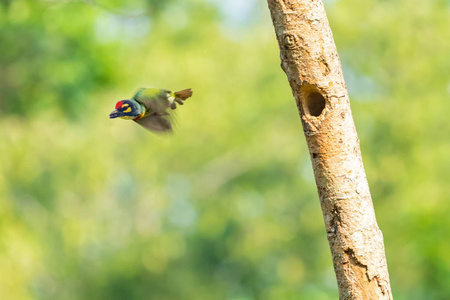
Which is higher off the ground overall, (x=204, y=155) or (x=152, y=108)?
(x=204, y=155)

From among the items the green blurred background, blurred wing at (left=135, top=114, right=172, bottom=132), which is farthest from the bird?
the green blurred background

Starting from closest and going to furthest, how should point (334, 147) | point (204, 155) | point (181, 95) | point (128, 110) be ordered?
point (334, 147) < point (128, 110) < point (181, 95) < point (204, 155)

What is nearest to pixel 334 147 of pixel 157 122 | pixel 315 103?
pixel 315 103

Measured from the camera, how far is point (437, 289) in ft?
37.2

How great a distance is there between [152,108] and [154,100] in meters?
0.03

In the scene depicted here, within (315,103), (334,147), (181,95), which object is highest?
(181,95)

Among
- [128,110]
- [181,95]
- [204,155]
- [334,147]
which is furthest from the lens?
[204,155]

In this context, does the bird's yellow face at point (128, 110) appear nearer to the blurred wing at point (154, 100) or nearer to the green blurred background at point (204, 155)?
the blurred wing at point (154, 100)

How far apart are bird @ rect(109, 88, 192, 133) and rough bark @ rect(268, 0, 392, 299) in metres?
0.49

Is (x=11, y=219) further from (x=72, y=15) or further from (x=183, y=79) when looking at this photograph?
(x=183, y=79)

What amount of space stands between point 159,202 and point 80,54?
13.0 feet

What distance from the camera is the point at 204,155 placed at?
13.2 metres

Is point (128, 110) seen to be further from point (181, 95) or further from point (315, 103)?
point (315, 103)

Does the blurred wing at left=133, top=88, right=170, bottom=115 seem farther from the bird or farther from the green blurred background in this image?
the green blurred background
